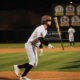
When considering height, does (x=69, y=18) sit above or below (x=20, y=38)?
above

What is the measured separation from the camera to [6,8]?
3738 cm

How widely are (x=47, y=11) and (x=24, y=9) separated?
3.52 metres

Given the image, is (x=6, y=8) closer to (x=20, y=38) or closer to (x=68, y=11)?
(x=20, y=38)

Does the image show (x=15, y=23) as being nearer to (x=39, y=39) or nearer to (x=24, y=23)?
Answer: (x=24, y=23)

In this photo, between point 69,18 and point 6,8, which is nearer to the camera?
point 69,18

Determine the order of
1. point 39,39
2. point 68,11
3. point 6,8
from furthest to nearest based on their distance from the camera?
point 6,8
point 68,11
point 39,39

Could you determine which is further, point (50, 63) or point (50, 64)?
point (50, 63)

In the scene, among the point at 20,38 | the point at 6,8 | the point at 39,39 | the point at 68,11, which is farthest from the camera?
the point at 6,8

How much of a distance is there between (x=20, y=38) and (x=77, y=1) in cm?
946

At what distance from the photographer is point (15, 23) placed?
124 ft

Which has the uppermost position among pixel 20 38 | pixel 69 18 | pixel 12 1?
pixel 12 1

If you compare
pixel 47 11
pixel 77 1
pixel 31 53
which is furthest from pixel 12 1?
pixel 31 53

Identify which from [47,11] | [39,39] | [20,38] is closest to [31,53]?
[39,39]

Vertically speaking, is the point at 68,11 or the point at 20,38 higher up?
the point at 68,11
